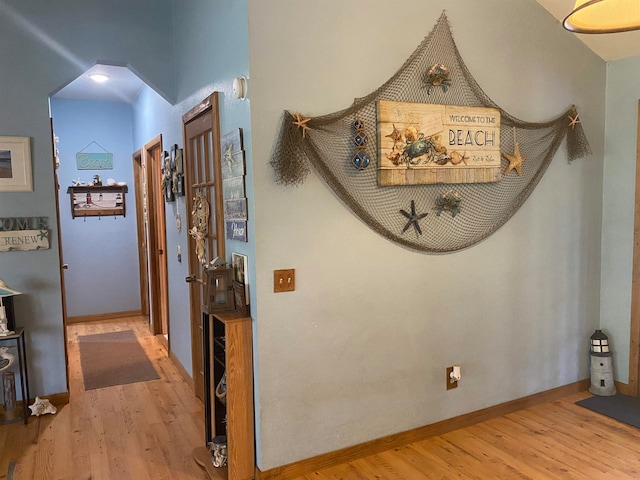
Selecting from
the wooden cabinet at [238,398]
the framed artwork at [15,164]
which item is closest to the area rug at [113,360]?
the framed artwork at [15,164]

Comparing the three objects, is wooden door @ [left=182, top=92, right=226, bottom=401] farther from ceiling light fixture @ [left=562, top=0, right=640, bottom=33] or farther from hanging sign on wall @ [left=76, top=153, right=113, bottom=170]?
hanging sign on wall @ [left=76, top=153, right=113, bottom=170]

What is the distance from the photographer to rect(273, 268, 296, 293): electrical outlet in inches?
91.7

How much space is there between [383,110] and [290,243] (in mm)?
806

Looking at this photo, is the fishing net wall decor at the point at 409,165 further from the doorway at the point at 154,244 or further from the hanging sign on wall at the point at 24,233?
the doorway at the point at 154,244

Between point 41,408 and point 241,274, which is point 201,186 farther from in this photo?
point 41,408

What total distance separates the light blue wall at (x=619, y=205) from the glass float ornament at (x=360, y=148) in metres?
1.91

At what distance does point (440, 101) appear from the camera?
2.67 metres

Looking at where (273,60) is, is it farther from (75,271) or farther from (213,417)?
(75,271)

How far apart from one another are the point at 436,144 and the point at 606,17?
1137 mm

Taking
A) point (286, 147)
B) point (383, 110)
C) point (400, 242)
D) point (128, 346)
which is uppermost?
point (383, 110)

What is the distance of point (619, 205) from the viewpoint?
130 inches

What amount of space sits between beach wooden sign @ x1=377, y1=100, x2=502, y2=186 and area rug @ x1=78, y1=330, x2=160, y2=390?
2.61 metres

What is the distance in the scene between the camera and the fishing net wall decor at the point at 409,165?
2.35 meters

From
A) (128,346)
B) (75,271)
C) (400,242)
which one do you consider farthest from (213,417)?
(75,271)
